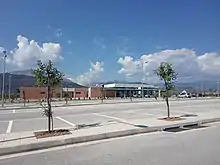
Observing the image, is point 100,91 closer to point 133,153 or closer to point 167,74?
point 167,74

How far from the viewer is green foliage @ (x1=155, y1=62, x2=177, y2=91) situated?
754 inches

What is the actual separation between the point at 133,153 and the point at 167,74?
11132 mm

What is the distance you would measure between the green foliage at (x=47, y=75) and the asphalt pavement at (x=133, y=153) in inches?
141

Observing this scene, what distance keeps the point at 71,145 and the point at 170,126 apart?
248 inches

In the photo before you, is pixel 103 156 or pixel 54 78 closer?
pixel 103 156

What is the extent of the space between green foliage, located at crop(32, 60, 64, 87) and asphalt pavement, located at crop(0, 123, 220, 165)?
11.8 ft

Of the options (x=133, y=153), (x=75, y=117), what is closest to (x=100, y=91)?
(x=75, y=117)

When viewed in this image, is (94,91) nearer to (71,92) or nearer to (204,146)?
(71,92)

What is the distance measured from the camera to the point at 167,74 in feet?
63.1

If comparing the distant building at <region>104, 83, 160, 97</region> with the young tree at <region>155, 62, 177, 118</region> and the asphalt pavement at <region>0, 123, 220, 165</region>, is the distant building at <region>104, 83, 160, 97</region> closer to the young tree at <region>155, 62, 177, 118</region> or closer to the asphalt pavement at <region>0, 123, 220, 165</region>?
the young tree at <region>155, 62, 177, 118</region>

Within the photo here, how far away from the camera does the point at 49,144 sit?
10375mm

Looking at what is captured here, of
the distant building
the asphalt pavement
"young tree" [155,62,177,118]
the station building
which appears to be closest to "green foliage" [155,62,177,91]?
"young tree" [155,62,177,118]

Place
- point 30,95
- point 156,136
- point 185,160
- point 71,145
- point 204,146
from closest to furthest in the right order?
point 185,160, point 204,146, point 71,145, point 156,136, point 30,95

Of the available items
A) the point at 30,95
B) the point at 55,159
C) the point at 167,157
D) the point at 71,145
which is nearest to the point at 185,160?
the point at 167,157
